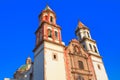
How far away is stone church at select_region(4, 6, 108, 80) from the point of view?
75.9ft

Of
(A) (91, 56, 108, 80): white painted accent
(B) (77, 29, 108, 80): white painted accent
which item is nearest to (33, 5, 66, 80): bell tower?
(B) (77, 29, 108, 80): white painted accent

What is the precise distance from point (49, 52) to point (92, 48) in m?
10.9

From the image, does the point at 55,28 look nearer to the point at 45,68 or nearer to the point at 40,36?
the point at 40,36

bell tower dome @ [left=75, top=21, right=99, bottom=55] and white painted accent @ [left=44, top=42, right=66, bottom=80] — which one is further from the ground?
bell tower dome @ [left=75, top=21, right=99, bottom=55]

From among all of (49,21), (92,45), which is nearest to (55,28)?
(49,21)

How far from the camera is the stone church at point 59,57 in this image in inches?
910

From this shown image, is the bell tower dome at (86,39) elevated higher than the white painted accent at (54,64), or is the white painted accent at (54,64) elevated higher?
the bell tower dome at (86,39)

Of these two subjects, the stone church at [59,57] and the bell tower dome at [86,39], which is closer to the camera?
the stone church at [59,57]

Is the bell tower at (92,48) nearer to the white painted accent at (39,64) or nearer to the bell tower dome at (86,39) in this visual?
the bell tower dome at (86,39)

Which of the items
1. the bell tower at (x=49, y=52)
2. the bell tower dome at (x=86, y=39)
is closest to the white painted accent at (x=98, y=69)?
the bell tower dome at (x=86, y=39)

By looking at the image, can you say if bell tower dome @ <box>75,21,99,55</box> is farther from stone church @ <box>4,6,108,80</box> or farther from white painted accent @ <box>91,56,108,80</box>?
white painted accent @ <box>91,56,108,80</box>

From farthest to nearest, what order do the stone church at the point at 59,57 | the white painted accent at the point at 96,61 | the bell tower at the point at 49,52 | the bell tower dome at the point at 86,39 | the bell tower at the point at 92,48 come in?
1. the bell tower dome at the point at 86,39
2. the bell tower at the point at 92,48
3. the white painted accent at the point at 96,61
4. the stone church at the point at 59,57
5. the bell tower at the point at 49,52

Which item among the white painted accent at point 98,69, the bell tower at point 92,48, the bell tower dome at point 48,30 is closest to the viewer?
the bell tower dome at point 48,30

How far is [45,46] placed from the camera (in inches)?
977
